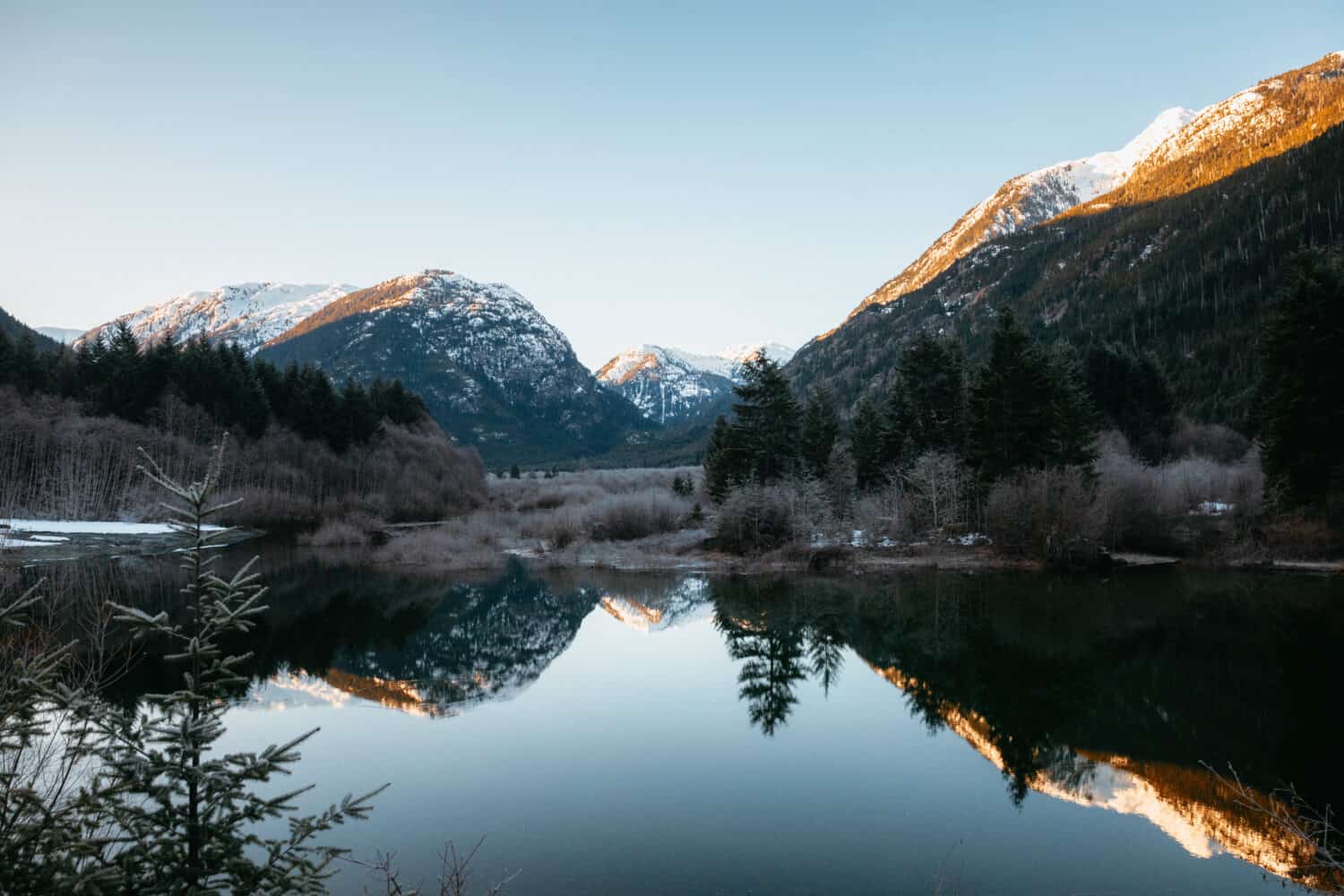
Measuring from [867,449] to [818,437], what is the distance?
4.17 m

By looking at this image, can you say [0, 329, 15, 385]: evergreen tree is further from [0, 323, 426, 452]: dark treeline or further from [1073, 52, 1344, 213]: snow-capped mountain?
[1073, 52, 1344, 213]: snow-capped mountain

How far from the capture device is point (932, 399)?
57.4 metres

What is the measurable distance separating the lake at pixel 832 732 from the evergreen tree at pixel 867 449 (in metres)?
23.6

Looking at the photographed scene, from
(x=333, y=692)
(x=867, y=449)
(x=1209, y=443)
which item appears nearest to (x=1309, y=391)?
(x=1209, y=443)

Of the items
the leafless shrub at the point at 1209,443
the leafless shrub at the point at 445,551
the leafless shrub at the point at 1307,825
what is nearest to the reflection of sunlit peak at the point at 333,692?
the leafless shrub at the point at 1307,825

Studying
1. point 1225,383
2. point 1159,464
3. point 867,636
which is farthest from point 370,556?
point 1225,383

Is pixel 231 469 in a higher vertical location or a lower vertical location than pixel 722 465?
lower

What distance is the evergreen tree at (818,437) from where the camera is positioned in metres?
63.3

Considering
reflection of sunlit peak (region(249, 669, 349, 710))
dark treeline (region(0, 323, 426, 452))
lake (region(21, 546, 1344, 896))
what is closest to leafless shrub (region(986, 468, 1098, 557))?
lake (region(21, 546, 1344, 896))

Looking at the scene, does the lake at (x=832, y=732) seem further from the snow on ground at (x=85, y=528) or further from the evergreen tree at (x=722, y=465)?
the evergreen tree at (x=722, y=465)

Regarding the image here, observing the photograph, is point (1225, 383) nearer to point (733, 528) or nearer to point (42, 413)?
point (733, 528)

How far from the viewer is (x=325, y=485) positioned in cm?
8131

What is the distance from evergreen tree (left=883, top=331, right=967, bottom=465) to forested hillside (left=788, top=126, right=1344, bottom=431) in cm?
1325

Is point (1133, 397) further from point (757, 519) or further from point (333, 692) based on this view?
point (333, 692)
